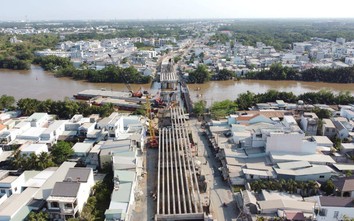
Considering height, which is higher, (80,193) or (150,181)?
(80,193)

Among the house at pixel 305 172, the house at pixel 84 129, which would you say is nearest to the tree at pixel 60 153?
the house at pixel 84 129

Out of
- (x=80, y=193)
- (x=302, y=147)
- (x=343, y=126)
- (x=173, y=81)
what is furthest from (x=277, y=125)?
(x=173, y=81)

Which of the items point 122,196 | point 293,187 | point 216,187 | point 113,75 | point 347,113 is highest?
point 113,75

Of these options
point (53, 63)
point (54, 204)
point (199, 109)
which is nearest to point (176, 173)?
point (54, 204)

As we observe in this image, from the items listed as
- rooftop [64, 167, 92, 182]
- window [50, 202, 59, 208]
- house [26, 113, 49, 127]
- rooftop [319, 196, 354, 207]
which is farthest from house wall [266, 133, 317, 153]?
house [26, 113, 49, 127]

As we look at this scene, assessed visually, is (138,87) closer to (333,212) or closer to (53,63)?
(53,63)

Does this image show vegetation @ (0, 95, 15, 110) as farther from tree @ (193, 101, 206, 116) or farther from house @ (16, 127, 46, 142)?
tree @ (193, 101, 206, 116)

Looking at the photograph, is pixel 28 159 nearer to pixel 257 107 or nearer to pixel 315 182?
pixel 315 182
